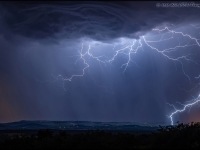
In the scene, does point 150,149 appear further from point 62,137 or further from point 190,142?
point 62,137

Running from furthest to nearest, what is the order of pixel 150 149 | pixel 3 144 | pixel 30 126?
pixel 30 126 < pixel 3 144 < pixel 150 149

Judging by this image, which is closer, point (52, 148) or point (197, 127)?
point (52, 148)

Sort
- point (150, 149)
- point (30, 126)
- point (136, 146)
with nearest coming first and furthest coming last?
point (150, 149)
point (136, 146)
point (30, 126)

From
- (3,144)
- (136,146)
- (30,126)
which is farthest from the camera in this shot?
(30,126)

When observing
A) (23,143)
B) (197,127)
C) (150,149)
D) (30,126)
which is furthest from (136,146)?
(30,126)

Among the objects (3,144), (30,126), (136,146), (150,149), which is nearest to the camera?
(150,149)

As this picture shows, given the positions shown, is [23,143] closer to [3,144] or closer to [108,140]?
[3,144]

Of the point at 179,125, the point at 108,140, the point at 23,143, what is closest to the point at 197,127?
the point at 179,125

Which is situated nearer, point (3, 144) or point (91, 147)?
point (91, 147)

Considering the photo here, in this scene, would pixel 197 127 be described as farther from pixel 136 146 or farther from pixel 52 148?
pixel 52 148
